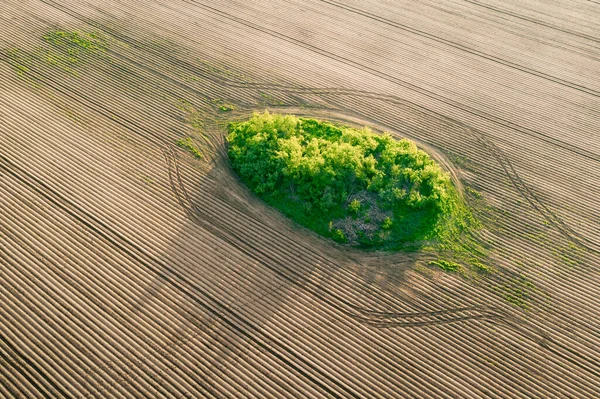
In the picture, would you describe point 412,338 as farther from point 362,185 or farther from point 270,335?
point 362,185

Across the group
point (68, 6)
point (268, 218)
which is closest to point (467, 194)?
point (268, 218)

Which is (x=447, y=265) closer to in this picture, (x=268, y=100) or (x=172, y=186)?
(x=172, y=186)

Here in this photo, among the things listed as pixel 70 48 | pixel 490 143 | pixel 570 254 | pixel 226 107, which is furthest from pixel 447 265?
pixel 70 48

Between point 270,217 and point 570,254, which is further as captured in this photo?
point 270,217

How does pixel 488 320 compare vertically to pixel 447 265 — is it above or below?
below

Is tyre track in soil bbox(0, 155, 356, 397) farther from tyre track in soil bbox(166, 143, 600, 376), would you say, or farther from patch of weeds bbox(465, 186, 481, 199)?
patch of weeds bbox(465, 186, 481, 199)

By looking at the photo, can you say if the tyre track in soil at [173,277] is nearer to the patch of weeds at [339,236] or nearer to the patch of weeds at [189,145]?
the patch of weeds at [339,236]

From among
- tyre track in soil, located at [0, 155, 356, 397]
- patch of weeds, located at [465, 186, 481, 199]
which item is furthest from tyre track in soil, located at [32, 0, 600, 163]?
tyre track in soil, located at [0, 155, 356, 397]

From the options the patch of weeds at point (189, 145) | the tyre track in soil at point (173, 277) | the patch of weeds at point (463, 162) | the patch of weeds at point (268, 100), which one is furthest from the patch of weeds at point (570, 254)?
the patch of weeds at point (189, 145)
